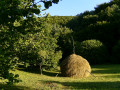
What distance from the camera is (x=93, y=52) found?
1351 inches

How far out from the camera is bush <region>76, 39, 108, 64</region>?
34.2 m

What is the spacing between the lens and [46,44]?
2202cm

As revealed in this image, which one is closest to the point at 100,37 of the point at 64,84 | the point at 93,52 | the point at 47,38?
the point at 93,52

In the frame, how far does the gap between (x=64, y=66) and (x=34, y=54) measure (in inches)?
147

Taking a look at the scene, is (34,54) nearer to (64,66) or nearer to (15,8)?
(64,66)

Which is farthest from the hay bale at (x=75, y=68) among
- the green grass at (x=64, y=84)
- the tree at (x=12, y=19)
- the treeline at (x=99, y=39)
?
the treeline at (x=99, y=39)

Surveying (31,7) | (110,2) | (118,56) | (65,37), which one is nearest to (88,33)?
(65,37)

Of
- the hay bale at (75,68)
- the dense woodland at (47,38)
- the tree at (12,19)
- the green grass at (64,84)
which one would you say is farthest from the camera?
the hay bale at (75,68)

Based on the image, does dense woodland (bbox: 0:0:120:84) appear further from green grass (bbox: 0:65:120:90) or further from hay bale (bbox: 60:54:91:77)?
hay bale (bbox: 60:54:91:77)

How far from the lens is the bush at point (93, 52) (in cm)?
3425

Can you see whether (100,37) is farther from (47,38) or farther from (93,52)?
(47,38)

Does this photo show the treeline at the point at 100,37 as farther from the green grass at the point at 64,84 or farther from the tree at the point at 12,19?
the tree at the point at 12,19

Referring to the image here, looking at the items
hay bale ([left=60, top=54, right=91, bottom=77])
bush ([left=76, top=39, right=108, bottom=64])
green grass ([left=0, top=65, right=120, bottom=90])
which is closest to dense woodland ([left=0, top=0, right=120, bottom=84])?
bush ([left=76, top=39, right=108, bottom=64])

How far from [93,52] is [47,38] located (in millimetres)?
14857
